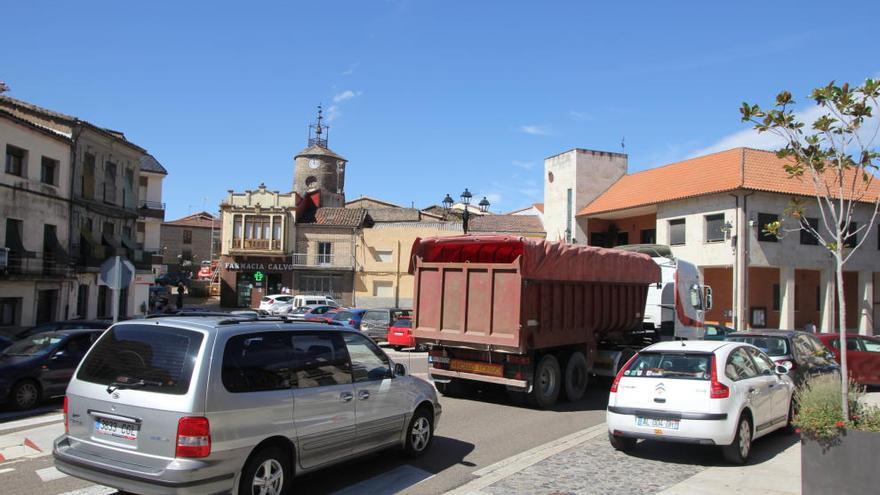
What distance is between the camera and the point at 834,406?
20.0ft

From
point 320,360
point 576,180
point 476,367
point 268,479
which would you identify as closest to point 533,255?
point 476,367

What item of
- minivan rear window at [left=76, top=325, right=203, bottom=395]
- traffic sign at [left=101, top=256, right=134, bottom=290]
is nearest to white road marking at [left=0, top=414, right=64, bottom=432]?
traffic sign at [left=101, top=256, right=134, bottom=290]

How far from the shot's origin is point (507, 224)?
53344 millimetres

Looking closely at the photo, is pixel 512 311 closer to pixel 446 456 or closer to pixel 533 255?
pixel 533 255

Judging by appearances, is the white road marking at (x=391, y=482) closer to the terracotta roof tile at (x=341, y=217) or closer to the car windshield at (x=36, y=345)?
the car windshield at (x=36, y=345)

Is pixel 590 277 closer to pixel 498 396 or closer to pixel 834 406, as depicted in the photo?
pixel 498 396

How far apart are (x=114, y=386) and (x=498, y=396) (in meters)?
8.39

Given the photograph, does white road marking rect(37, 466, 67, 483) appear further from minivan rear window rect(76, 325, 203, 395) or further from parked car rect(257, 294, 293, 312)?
parked car rect(257, 294, 293, 312)

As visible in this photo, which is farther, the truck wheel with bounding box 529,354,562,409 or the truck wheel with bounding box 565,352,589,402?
the truck wheel with bounding box 565,352,589,402

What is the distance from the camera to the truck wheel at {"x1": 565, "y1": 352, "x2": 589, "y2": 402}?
12.3 m

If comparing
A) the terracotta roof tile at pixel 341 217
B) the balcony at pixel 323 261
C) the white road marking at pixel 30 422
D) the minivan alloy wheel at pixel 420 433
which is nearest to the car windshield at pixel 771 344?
the minivan alloy wheel at pixel 420 433

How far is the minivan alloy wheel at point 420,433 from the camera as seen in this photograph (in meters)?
7.78

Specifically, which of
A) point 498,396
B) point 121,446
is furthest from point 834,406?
point 498,396

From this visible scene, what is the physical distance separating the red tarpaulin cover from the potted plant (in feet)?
17.8
